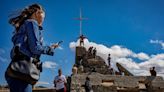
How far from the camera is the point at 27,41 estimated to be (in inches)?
140

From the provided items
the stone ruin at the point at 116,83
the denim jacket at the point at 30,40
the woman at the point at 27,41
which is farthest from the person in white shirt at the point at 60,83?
the denim jacket at the point at 30,40

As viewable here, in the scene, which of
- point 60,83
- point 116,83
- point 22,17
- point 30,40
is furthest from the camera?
point 116,83

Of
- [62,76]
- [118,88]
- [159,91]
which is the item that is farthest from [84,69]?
[62,76]

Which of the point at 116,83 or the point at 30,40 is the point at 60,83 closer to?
the point at 116,83

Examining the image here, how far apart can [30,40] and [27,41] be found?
0.05 metres

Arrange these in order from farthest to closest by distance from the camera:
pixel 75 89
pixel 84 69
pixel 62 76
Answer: pixel 84 69 → pixel 75 89 → pixel 62 76

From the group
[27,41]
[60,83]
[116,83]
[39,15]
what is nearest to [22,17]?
[39,15]

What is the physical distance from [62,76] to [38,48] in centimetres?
819

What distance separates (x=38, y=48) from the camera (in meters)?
3.48

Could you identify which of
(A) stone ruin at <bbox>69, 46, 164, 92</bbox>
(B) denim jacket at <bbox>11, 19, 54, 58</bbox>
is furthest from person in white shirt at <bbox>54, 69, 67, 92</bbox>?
(B) denim jacket at <bbox>11, 19, 54, 58</bbox>

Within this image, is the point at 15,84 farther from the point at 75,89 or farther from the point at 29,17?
the point at 75,89

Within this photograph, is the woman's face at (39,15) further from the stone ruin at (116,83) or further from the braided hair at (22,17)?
the stone ruin at (116,83)

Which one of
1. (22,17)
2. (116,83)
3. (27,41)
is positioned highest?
(116,83)

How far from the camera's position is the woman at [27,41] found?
344 centimetres
